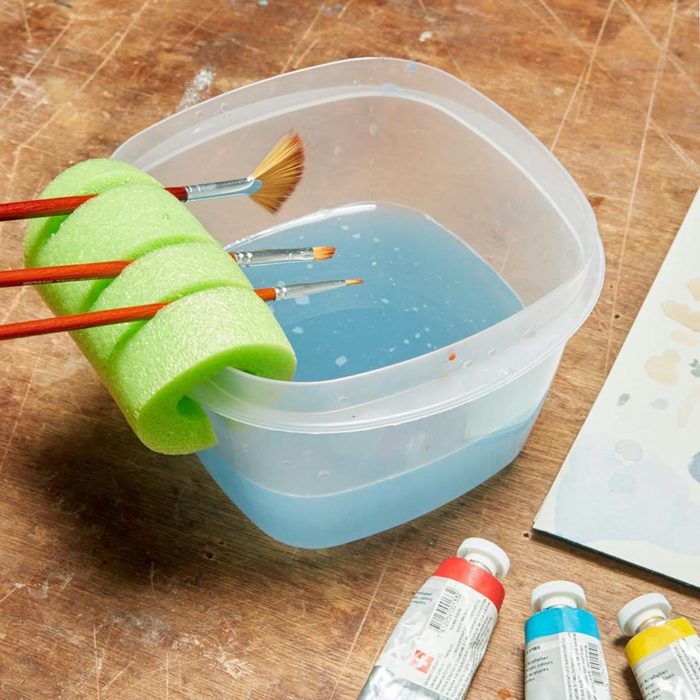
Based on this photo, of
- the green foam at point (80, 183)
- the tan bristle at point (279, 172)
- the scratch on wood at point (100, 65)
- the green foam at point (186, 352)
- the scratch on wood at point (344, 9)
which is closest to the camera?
the green foam at point (186, 352)

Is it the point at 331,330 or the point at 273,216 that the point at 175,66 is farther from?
the point at 331,330

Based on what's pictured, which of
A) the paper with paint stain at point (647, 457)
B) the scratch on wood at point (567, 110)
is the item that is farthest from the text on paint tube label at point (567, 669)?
the scratch on wood at point (567, 110)

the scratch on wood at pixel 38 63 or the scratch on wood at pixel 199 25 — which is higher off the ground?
the scratch on wood at pixel 199 25

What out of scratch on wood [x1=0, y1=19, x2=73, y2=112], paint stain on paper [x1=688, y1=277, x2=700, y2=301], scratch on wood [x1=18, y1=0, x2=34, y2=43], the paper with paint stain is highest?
scratch on wood [x1=18, y1=0, x2=34, y2=43]

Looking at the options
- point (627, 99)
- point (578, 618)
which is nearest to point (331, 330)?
point (578, 618)

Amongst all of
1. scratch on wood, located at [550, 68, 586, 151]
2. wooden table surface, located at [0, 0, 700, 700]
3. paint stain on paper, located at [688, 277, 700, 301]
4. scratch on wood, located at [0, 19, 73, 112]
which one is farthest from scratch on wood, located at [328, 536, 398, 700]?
scratch on wood, located at [0, 19, 73, 112]

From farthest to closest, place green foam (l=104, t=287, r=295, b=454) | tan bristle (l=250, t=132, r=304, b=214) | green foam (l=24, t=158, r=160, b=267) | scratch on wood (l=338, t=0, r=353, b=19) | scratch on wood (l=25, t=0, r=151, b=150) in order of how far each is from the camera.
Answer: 1. scratch on wood (l=338, t=0, r=353, b=19)
2. scratch on wood (l=25, t=0, r=151, b=150)
3. tan bristle (l=250, t=132, r=304, b=214)
4. green foam (l=24, t=158, r=160, b=267)
5. green foam (l=104, t=287, r=295, b=454)

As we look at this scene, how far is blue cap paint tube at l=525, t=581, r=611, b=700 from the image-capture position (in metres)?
0.64

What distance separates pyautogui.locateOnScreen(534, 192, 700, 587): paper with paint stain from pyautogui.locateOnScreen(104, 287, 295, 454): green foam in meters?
0.27

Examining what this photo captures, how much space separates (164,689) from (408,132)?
1.68 ft

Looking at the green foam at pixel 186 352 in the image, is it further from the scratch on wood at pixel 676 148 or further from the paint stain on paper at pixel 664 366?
the scratch on wood at pixel 676 148

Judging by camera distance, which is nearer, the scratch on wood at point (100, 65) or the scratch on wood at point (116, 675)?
the scratch on wood at point (116, 675)

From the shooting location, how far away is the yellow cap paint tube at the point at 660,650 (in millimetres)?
641

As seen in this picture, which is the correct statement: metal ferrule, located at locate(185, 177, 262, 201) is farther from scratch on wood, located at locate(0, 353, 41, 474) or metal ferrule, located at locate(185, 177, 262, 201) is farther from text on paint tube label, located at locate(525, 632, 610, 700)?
text on paint tube label, located at locate(525, 632, 610, 700)
